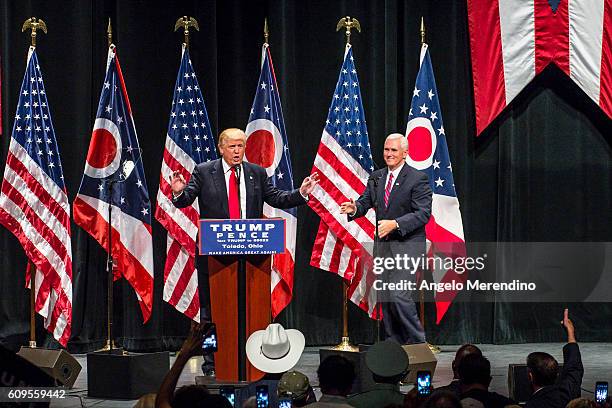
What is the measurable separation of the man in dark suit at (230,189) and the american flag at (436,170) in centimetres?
216

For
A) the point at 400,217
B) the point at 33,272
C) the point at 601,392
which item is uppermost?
the point at 400,217

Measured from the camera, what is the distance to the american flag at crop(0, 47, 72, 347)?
8.30 meters

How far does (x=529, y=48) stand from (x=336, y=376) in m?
6.19

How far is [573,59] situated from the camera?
9.49 metres

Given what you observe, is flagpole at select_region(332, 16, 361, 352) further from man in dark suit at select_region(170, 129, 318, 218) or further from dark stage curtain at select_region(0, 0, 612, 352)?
man in dark suit at select_region(170, 129, 318, 218)

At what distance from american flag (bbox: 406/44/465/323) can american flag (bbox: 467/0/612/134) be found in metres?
0.69

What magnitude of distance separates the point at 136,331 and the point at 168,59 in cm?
246

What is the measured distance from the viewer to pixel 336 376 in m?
4.04

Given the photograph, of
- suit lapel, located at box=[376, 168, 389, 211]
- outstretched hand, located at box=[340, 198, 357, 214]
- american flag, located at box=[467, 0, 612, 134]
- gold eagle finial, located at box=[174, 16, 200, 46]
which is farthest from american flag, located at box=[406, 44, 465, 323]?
gold eagle finial, located at box=[174, 16, 200, 46]

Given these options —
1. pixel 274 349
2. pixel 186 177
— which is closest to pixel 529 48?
pixel 186 177

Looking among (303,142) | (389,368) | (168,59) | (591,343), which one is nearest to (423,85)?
(303,142)

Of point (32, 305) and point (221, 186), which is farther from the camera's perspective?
point (32, 305)

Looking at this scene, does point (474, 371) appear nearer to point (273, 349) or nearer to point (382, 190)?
point (273, 349)

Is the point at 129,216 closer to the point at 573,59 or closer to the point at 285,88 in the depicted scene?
the point at 285,88
